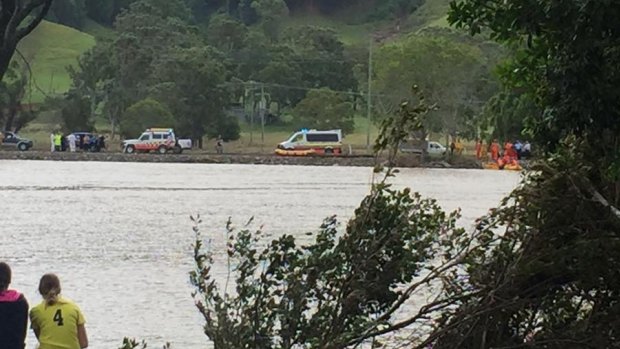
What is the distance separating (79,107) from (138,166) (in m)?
28.9

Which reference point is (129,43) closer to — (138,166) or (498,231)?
(138,166)

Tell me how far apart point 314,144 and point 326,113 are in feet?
52.5

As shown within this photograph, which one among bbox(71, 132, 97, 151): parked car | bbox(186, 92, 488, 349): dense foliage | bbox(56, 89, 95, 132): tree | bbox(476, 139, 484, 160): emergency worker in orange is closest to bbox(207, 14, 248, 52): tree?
bbox(56, 89, 95, 132): tree

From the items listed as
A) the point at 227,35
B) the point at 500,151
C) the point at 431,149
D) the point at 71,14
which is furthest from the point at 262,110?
the point at 71,14

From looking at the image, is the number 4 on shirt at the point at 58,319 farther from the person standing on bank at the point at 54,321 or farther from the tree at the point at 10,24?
the tree at the point at 10,24

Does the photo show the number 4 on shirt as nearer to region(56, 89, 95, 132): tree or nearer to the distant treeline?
region(56, 89, 95, 132): tree

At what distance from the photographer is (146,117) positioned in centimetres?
9988

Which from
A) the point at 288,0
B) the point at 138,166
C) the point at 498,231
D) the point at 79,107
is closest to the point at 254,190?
the point at 138,166

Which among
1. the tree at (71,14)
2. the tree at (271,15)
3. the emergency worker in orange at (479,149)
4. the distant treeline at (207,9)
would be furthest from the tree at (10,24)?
the tree at (71,14)

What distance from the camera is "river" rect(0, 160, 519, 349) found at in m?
20.6

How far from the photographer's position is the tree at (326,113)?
10688cm

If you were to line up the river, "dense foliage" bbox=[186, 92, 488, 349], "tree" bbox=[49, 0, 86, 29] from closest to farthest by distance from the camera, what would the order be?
"dense foliage" bbox=[186, 92, 488, 349]
the river
"tree" bbox=[49, 0, 86, 29]

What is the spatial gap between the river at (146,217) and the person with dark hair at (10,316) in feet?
12.8

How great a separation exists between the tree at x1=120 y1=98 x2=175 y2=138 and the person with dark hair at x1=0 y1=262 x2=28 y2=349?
90925mm
